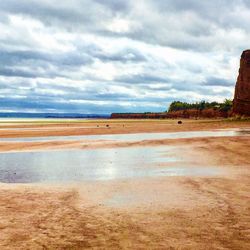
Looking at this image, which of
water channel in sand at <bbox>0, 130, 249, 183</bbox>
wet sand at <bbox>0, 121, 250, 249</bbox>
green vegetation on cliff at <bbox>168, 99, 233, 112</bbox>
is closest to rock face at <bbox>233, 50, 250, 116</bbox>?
green vegetation on cliff at <bbox>168, 99, 233, 112</bbox>

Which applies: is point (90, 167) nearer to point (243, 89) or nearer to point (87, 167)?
point (87, 167)

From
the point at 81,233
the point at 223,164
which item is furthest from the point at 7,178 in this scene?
the point at 223,164

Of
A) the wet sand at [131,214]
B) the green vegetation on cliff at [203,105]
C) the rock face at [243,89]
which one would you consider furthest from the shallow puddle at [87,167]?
the green vegetation on cliff at [203,105]

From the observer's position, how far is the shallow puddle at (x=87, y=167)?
1441 cm

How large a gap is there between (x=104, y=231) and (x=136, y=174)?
7.34 meters

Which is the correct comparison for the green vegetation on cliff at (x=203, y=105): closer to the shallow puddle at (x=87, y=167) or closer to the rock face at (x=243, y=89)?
the rock face at (x=243, y=89)

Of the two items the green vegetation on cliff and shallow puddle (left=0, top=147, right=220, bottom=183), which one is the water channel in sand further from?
the green vegetation on cliff

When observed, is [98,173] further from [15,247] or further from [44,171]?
[15,247]

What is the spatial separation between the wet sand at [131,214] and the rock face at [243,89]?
72197mm

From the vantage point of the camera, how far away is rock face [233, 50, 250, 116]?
8306 centimetres

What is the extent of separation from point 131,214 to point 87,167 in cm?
834

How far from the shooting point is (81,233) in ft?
24.3

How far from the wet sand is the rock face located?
237 feet

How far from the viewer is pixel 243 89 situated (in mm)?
85938
